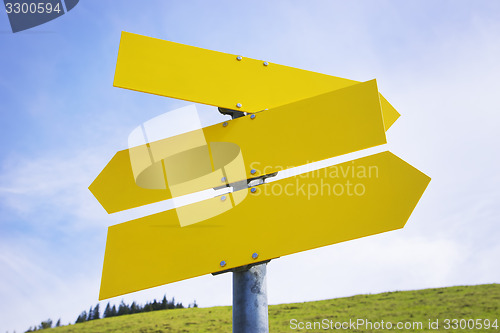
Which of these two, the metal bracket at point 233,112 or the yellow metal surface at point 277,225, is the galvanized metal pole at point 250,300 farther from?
the metal bracket at point 233,112

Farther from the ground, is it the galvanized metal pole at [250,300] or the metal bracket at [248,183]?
the metal bracket at [248,183]

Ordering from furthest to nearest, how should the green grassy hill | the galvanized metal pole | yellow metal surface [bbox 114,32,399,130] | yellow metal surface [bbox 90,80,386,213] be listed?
the green grassy hill
yellow metal surface [bbox 114,32,399,130]
yellow metal surface [bbox 90,80,386,213]
the galvanized metal pole

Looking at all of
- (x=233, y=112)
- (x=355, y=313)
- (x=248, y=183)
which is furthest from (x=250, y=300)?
(x=355, y=313)

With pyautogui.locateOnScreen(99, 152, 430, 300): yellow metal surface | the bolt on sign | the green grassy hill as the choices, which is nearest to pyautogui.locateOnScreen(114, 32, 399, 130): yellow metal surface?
the bolt on sign

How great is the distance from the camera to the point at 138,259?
1688 mm

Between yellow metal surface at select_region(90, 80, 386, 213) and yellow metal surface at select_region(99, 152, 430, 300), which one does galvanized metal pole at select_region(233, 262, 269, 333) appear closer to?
yellow metal surface at select_region(99, 152, 430, 300)

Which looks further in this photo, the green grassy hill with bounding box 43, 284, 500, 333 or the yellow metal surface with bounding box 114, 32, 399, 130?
the green grassy hill with bounding box 43, 284, 500, 333

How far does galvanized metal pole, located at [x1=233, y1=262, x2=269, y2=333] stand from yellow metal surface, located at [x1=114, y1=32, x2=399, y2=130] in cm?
70

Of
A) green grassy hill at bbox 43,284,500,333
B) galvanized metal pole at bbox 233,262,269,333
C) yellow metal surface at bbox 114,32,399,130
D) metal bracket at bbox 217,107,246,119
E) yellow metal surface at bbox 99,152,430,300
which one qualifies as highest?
green grassy hill at bbox 43,284,500,333

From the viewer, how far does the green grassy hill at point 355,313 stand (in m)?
8.41

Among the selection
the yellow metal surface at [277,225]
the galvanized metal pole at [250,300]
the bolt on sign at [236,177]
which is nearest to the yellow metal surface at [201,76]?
the bolt on sign at [236,177]

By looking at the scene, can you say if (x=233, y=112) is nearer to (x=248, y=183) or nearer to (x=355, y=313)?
(x=248, y=183)

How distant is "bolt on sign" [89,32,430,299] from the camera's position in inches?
64.0

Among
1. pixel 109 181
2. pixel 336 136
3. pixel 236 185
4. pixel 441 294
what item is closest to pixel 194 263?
pixel 236 185
